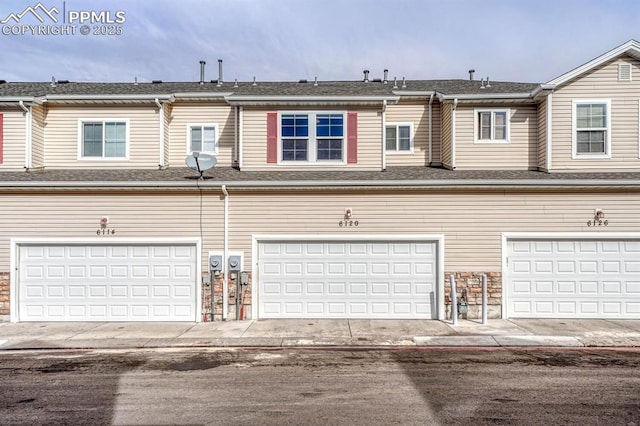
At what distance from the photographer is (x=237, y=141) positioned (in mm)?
15367

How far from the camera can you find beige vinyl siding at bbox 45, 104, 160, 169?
1506 cm

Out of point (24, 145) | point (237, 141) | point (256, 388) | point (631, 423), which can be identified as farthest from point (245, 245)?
point (631, 423)

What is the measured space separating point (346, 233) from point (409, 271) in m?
2.10

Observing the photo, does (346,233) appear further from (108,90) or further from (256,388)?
(108,90)

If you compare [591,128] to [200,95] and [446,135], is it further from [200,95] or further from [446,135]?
[200,95]

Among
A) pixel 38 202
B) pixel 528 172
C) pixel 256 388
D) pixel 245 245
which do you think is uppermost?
pixel 528 172

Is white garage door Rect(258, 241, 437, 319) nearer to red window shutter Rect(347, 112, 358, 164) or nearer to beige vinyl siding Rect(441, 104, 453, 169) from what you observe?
red window shutter Rect(347, 112, 358, 164)

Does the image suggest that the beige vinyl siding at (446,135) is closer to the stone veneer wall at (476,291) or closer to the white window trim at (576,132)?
the white window trim at (576,132)

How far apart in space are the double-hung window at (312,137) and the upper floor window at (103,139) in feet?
18.1

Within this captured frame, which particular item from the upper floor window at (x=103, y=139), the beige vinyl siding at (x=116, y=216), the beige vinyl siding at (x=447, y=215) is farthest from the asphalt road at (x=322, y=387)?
the upper floor window at (x=103, y=139)

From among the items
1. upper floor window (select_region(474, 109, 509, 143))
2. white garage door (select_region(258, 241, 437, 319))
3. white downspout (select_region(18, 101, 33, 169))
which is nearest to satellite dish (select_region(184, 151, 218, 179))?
A: white garage door (select_region(258, 241, 437, 319))

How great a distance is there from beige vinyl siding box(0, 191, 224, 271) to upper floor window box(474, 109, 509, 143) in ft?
29.7

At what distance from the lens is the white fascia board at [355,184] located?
12336 mm

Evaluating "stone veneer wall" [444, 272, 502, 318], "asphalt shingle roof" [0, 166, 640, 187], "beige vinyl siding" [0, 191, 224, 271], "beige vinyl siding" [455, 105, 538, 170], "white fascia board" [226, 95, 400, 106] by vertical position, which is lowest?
"stone veneer wall" [444, 272, 502, 318]
